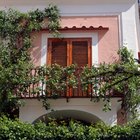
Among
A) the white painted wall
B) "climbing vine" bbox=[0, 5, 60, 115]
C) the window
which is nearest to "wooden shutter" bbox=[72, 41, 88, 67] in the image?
the window

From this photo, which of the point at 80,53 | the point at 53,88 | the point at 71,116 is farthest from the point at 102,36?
the point at 71,116

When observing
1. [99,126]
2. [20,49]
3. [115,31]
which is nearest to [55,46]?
[20,49]

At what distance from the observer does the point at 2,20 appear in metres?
14.3

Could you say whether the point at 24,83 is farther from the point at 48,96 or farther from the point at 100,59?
the point at 100,59

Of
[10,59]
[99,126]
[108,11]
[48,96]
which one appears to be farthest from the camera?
[108,11]

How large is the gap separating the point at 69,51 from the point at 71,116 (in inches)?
84.9

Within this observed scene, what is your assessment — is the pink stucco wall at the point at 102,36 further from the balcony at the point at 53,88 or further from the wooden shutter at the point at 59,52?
the balcony at the point at 53,88

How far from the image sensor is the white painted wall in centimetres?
1290

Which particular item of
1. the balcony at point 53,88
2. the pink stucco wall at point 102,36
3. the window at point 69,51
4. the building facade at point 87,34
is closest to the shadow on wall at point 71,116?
the building facade at point 87,34

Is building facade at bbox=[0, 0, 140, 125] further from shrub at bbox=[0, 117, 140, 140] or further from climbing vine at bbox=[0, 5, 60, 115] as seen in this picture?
shrub at bbox=[0, 117, 140, 140]

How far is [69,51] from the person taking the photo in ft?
46.3

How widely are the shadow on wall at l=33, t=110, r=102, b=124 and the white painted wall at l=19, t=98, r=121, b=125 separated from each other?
0.17 m

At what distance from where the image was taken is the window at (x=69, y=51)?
14023 mm

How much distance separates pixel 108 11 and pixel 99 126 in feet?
15.8
